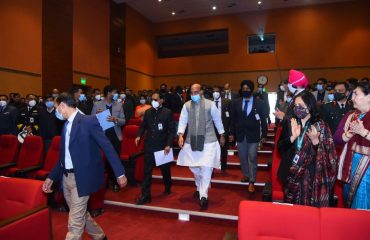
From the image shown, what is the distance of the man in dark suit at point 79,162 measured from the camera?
2311mm

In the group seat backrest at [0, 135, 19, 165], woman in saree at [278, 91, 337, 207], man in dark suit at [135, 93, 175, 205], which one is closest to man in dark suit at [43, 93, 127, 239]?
woman in saree at [278, 91, 337, 207]

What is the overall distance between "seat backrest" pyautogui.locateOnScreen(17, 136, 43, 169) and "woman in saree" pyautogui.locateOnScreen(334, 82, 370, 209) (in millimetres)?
3915

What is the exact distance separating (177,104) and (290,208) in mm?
5323

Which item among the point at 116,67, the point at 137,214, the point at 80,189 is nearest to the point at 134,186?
the point at 137,214

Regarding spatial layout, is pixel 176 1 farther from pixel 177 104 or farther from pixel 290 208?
pixel 290 208

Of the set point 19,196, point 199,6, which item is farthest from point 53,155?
point 199,6

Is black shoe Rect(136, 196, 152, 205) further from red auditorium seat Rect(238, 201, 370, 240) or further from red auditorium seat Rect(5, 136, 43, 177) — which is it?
red auditorium seat Rect(238, 201, 370, 240)

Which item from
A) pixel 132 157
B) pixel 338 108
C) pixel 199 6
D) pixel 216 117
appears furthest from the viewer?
pixel 199 6

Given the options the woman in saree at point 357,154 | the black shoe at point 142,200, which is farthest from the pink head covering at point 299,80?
the black shoe at point 142,200

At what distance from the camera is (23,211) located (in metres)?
2.20

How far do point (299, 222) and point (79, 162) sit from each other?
1674 millimetres

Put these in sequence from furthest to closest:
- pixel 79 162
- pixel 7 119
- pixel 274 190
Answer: pixel 7 119, pixel 274 190, pixel 79 162

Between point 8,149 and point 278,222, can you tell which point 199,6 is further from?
point 278,222

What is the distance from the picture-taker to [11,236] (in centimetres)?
181
